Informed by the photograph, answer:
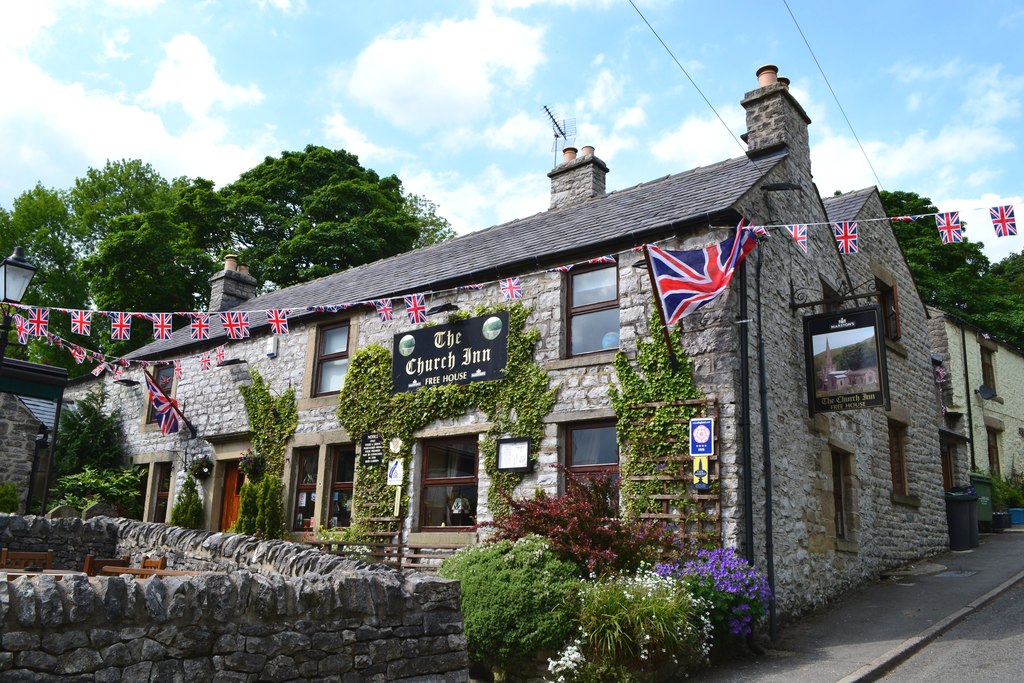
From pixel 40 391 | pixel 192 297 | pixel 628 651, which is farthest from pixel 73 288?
pixel 628 651

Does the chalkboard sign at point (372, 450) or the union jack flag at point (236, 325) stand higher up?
the union jack flag at point (236, 325)

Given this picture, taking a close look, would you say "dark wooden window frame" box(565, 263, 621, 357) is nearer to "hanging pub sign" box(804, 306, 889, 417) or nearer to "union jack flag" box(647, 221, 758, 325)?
"union jack flag" box(647, 221, 758, 325)

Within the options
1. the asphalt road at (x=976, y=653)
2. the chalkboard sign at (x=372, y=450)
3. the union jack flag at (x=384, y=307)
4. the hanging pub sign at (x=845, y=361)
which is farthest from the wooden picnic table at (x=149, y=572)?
the hanging pub sign at (x=845, y=361)

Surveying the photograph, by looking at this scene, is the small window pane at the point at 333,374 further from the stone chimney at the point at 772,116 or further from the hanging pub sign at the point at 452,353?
the stone chimney at the point at 772,116

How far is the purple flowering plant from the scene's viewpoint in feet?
28.6

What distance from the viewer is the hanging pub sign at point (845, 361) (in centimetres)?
1059

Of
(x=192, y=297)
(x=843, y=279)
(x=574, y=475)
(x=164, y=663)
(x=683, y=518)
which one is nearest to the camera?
(x=164, y=663)

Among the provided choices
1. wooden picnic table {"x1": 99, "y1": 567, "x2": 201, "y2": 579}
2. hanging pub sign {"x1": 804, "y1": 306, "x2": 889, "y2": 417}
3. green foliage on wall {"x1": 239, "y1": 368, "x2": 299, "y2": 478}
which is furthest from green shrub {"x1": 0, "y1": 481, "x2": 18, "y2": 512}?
hanging pub sign {"x1": 804, "y1": 306, "x2": 889, "y2": 417}

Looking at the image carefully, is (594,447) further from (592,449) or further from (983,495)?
(983,495)

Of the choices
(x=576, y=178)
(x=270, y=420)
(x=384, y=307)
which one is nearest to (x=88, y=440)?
(x=270, y=420)

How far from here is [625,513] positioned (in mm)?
10469

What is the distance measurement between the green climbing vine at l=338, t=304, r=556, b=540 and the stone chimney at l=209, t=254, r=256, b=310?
8787 millimetres

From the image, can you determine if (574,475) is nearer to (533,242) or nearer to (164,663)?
(533,242)

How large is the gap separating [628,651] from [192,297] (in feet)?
86.9
